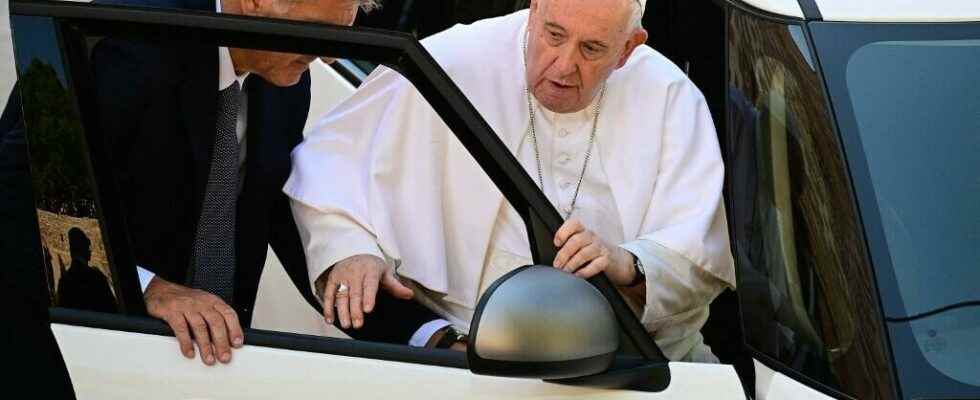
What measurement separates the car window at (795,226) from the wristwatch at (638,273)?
0.74 ft

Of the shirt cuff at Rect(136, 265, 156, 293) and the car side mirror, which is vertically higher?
the car side mirror

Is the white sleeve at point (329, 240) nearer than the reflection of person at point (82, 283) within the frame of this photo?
No

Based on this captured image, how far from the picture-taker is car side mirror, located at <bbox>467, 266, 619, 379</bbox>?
2.64m

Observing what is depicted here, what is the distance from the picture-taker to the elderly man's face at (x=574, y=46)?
11.8 ft

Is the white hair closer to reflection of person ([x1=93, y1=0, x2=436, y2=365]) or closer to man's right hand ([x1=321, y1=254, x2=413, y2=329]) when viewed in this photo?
reflection of person ([x1=93, y1=0, x2=436, y2=365])

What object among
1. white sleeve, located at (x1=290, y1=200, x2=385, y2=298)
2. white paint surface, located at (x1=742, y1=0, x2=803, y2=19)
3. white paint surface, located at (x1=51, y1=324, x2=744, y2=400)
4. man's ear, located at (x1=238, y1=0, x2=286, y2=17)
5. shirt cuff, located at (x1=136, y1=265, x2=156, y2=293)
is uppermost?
white paint surface, located at (x1=742, y1=0, x2=803, y2=19)

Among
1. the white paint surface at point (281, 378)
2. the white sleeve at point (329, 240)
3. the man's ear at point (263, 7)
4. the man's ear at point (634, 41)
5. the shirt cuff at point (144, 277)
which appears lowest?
the white paint surface at point (281, 378)

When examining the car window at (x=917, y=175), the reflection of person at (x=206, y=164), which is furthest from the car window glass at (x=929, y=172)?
the reflection of person at (x=206, y=164)

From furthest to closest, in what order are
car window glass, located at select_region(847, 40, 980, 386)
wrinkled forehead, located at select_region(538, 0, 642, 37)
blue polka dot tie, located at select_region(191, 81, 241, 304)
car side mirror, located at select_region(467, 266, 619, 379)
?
wrinkled forehead, located at select_region(538, 0, 642, 37) < blue polka dot tie, located at select_region(191, 81, 241, 304) < car window glass, located at select_region(847, 40, 980, 386) < car side mirror, located at select_region(467, 266, 619, 379)

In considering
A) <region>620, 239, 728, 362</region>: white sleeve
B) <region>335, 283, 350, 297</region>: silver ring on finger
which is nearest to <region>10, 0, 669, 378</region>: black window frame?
<region>335, 283, 350, 297</region>: silver ring on finger

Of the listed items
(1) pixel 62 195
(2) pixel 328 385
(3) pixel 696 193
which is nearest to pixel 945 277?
(3) pixel 696 193

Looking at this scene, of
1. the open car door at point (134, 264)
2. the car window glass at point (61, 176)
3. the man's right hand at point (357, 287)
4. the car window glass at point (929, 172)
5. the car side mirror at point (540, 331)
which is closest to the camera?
the car side mirror at point (540, 331)

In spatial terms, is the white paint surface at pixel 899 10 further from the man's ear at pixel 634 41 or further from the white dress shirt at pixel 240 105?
the white dress shirt at pixel 240 105

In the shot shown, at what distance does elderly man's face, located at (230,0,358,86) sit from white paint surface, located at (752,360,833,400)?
0.99 m
